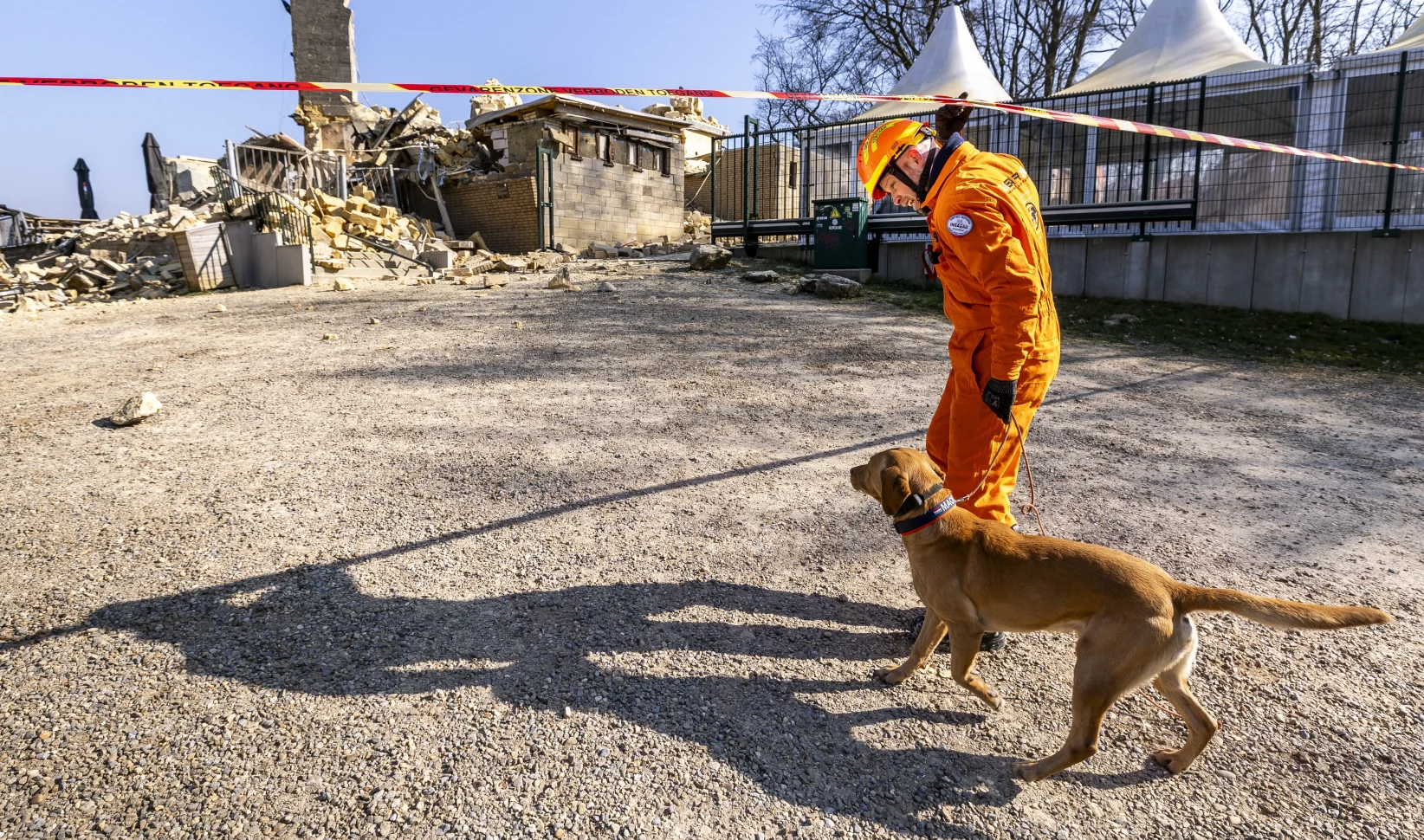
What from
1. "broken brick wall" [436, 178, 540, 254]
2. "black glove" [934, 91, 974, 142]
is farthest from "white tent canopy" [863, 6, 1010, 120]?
"black glove" [934, 91, 974, 142]

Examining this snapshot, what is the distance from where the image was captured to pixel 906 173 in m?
3.25

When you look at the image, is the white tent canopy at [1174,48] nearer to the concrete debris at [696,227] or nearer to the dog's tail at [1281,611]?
the concrete debris at [696,227]

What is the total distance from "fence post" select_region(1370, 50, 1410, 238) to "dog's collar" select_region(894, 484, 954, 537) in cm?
1110

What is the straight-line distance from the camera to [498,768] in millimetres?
2312

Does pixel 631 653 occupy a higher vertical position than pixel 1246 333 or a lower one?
lower

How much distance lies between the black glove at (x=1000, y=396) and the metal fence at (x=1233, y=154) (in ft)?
33.5

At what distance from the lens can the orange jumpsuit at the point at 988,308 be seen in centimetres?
280

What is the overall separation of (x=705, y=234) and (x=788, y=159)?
5.55 meters

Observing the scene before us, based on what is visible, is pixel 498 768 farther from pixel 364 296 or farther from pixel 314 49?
pixel 314 49

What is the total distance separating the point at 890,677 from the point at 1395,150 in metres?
12.0

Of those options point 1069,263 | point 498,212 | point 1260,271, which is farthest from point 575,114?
point 1260,271

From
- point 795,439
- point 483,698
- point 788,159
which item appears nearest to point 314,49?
point 788,159

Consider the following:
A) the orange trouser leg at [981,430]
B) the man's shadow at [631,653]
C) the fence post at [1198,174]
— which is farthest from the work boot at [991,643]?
the fence post at [1198,174]

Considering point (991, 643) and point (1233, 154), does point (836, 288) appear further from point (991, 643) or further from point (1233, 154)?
point (991, 643)
